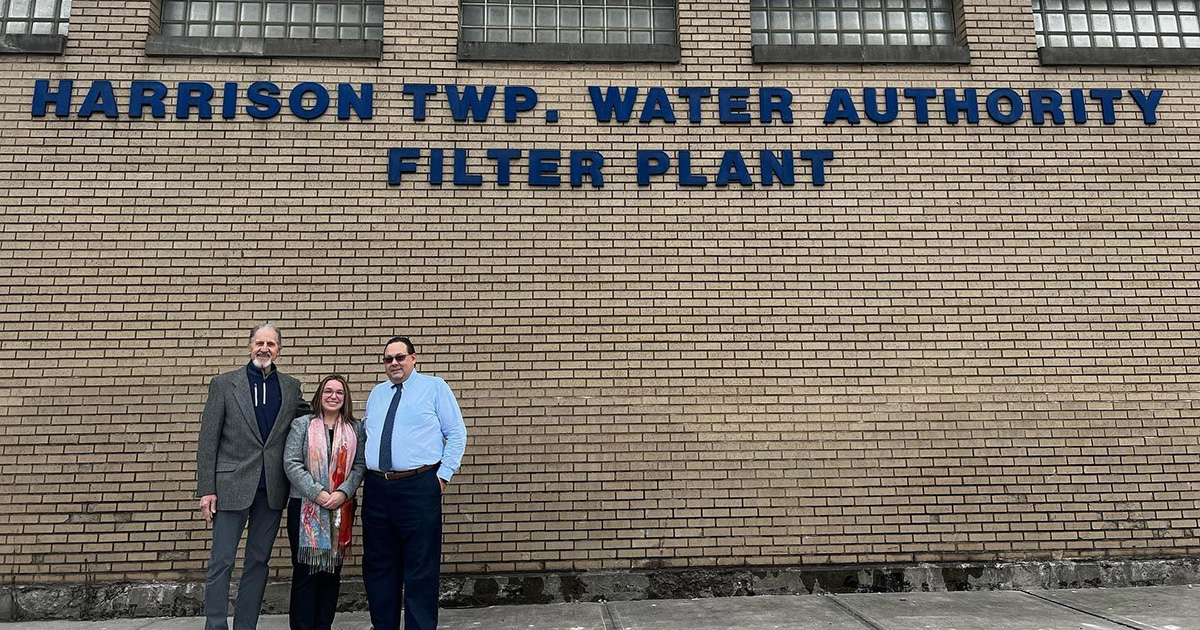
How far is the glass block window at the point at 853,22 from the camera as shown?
648 cm

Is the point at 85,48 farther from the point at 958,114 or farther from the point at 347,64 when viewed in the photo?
the point at 958,114

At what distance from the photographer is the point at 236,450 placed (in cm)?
411

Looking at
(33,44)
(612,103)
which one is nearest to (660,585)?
(612,103)

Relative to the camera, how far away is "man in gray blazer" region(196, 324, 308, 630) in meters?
4.03

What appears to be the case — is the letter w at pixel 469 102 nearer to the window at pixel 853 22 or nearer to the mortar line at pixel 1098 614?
the window at pixel 853 22

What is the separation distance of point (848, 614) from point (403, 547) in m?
2.70

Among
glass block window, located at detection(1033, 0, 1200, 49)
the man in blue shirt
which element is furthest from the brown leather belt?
glass block window, located at detection(1033, 0, 1200, 49)

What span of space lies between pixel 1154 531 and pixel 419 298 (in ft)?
18.1

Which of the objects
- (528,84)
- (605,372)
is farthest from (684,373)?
(528,84)

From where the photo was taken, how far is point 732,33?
20.2ft

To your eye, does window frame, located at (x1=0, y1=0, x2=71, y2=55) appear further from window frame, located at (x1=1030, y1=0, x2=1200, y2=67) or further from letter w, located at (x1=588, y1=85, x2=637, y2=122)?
window frame, located at (x1=1030, y1=0, x2=1200, y2=67)

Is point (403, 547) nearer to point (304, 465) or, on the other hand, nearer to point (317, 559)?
point (317, 559)

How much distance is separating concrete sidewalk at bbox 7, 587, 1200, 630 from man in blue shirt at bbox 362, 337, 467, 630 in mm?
629

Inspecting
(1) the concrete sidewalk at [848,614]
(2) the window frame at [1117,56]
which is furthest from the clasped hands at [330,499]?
(2) the window frame at [1117,56]
